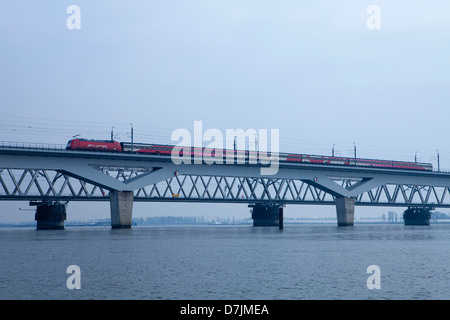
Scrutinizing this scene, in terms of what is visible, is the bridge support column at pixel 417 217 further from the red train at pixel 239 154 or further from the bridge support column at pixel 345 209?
the bridge support column at pixel 345 209

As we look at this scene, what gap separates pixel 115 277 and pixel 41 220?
8128 cm

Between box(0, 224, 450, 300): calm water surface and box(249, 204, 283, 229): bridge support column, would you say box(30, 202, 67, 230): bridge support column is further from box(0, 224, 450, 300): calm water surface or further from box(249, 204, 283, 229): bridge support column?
box(0, 224, 450, 300): calm water surface

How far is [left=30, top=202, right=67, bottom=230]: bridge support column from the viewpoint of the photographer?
101 meters

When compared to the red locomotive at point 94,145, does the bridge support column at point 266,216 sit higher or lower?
lower

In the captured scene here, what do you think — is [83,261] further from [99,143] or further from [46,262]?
[99,143]

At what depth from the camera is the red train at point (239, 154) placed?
7669 centimetres

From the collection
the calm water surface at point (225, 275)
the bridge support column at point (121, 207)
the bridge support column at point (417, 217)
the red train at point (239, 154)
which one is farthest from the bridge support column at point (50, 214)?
the bridge support column at point (417, 217)

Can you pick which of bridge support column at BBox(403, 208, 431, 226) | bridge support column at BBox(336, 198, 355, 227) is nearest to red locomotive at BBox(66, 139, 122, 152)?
bridge support column at BBox(336, 198, 355, 227)

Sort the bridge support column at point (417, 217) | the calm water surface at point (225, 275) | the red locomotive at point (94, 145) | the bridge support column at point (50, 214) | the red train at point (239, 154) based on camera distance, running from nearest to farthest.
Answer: the calm water surface at point (225, 275) < the red locomotive at point (94, 145) < the red train at point (239, 154) < the bridge support column at point (50, 214) < the bridge support column at point (417, 217)

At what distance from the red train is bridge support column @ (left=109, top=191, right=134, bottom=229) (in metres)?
5.96

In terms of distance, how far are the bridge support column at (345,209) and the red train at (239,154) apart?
6538mm

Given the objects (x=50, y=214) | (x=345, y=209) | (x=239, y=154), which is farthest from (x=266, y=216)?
(x=50, y=214)

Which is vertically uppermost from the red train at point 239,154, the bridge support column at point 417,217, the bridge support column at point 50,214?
the red train at point 239,154
